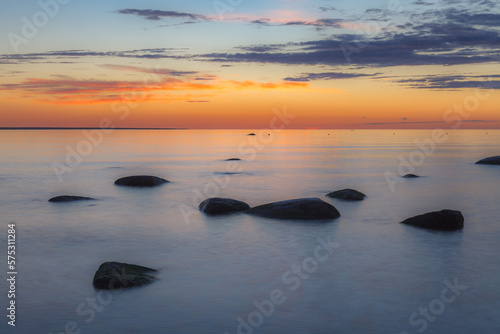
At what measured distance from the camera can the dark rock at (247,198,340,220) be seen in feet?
68.5

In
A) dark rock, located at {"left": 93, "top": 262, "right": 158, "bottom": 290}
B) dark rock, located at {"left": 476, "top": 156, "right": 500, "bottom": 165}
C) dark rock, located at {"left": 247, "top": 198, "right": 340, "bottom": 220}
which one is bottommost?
dark rock, located at {"left": 476, "top": 156, "right": 500, "bottom": 165}

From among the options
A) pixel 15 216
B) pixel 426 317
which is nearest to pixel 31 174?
pixel 15 216

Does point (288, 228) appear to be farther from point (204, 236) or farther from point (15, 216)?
point (15, 216)

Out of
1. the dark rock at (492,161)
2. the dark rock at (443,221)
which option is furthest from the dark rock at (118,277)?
the dark rock at (492,161)

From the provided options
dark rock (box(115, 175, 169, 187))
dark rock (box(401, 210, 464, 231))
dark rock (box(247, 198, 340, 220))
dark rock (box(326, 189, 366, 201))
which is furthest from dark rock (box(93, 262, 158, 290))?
dark rock (box(115, 175, 169, 187))

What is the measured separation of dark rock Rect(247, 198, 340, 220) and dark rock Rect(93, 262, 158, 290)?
9436mm

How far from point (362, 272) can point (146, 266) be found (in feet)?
21.1

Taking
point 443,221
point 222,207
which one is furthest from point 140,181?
point 443,221

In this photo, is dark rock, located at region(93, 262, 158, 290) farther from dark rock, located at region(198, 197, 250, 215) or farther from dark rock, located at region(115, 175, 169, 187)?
dark rock, located at region(115, 175, 169, 187)

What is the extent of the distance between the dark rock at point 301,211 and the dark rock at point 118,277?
944cm

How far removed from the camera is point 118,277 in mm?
12008

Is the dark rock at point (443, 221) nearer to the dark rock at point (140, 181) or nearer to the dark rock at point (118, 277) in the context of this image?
the dark rock at point (118, 277)

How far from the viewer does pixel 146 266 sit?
47.6 feet

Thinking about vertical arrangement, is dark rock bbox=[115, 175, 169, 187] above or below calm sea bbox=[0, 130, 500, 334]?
below
